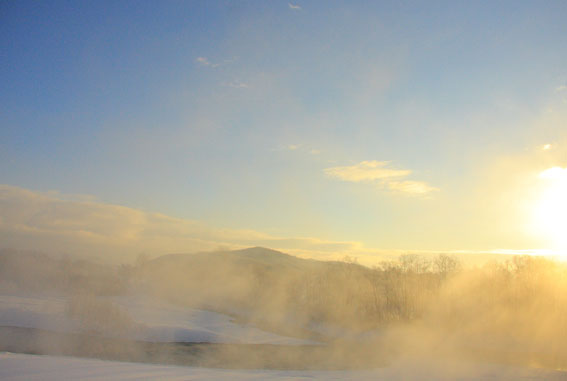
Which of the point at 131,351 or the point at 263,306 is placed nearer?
the point at 131,351

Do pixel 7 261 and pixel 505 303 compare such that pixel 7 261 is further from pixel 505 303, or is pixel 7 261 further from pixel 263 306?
pixel 505 303

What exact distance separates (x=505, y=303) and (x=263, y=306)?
56.1 ft

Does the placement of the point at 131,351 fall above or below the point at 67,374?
below

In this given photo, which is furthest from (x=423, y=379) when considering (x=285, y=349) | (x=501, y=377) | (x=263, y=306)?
(x=263, y=306)

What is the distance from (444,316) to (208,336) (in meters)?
13.3

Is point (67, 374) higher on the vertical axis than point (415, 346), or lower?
higher

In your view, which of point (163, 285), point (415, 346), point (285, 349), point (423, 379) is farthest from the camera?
point (163, 285)

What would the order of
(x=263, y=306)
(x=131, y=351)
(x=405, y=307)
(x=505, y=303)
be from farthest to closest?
(x=263, y=306)
(x=405, y=307)
(x=505, y=303)
(x=131, y=351)

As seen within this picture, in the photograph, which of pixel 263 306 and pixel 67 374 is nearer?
pixel 67 374

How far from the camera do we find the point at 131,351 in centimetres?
1361

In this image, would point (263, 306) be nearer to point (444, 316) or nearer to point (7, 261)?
point (444, 316)

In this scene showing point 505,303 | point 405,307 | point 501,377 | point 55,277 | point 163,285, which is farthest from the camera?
point 163,285

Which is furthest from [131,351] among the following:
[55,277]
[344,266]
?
[344,266]

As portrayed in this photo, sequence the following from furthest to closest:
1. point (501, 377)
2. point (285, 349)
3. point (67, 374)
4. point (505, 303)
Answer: point (505, 303) < point (285, 349) < point (501, 377) < point (67, 374)
